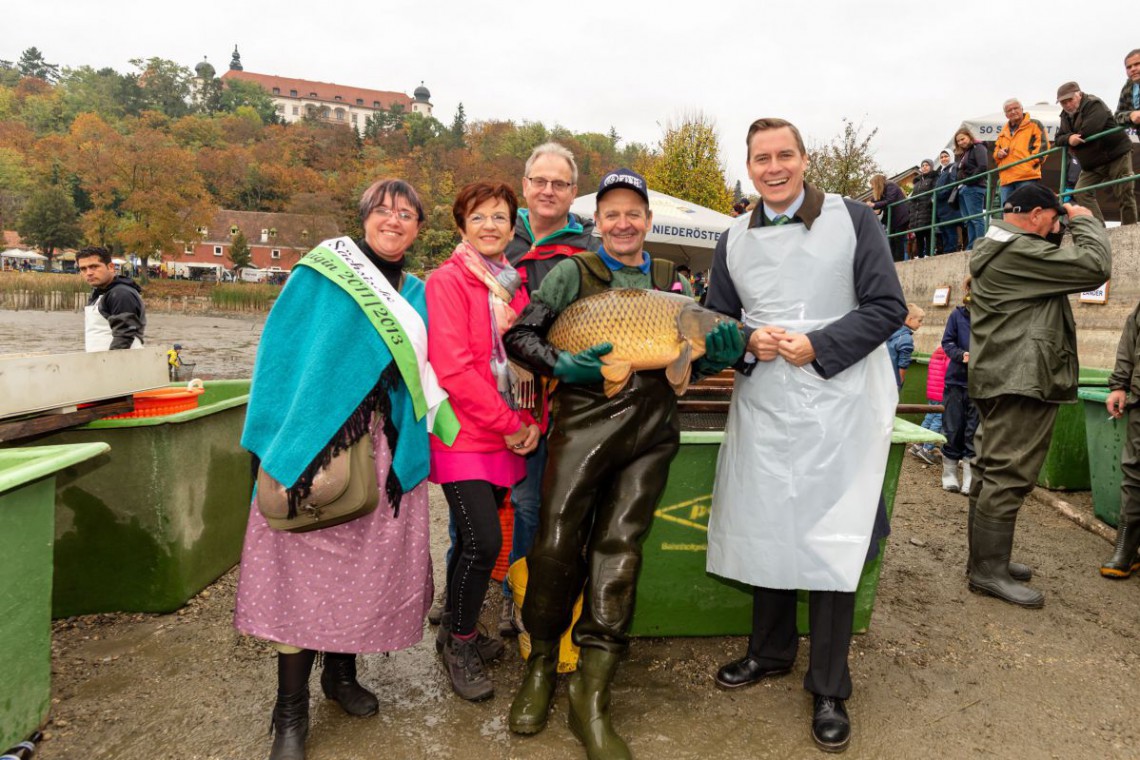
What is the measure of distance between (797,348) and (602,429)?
80 centimetres

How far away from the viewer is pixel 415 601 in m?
2.69

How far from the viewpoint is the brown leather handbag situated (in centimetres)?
227

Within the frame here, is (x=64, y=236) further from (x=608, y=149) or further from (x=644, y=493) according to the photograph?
(x=644, y=493)

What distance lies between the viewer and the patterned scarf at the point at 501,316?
9.00 feet

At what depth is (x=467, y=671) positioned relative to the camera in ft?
9.69

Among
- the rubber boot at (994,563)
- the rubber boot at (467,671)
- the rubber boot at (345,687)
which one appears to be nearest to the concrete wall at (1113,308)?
the rubber boot at (994,563)

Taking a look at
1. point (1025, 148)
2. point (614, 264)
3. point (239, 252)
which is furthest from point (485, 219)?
point (239, 252)

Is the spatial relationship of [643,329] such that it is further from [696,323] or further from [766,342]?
[766,342]

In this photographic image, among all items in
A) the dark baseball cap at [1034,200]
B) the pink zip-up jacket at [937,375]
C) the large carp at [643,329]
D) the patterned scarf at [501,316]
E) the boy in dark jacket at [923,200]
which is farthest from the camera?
the boy in dark jacket at [923,200]

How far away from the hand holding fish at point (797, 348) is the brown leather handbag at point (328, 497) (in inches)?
64.0

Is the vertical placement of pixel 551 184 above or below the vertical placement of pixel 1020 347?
above

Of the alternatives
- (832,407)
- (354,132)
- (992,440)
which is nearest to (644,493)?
(832,407)

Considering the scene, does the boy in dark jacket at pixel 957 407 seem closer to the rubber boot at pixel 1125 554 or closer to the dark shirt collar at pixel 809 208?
the rubber boot at pixel 1125 554

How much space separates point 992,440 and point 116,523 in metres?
4.98
